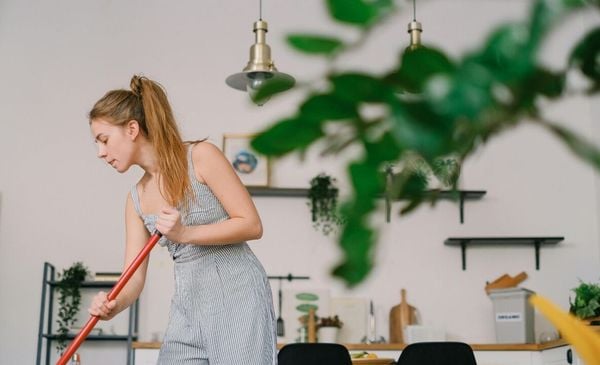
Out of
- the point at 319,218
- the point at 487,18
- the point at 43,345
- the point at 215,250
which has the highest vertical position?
the point at 487,18

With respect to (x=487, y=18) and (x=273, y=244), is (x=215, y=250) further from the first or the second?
(x=487, y=18)

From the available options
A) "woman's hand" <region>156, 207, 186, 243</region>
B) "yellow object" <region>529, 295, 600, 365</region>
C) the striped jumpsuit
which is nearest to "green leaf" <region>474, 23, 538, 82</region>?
"yellow object" <region>529, 295, 600, 365</region>

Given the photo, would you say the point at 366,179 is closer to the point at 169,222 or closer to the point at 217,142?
the point at 169,222

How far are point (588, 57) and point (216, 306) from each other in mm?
1795

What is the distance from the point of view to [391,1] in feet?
0.85

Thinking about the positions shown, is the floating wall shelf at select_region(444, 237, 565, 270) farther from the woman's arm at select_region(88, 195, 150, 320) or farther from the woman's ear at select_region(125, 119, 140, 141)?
the woman's ear at select_region(125, 119, 140, 141)

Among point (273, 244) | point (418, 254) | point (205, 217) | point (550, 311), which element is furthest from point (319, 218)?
point (550, 311)

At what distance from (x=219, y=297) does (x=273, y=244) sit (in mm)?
3197

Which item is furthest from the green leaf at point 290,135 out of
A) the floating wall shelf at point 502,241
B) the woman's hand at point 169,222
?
the floating wall shelf at point 502,241

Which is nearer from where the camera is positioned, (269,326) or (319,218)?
(269,326)

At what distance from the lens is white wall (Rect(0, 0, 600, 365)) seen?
516 cm

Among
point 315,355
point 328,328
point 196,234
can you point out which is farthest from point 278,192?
point 196,234

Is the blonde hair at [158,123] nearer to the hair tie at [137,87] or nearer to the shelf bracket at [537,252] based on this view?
the hair tie at [137,87]

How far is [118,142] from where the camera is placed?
2.14m
